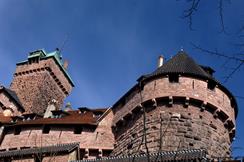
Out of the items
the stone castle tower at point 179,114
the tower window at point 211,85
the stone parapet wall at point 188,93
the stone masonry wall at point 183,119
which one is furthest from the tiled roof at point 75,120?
the tower window at point 211,85

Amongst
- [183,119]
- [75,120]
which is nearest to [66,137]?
[75,120]

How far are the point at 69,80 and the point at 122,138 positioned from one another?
71.0ft

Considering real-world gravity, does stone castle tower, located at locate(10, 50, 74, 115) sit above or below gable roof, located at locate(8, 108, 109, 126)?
above

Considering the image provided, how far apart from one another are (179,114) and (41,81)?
20.7 m

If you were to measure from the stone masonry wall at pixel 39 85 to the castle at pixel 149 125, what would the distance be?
9.75 meters

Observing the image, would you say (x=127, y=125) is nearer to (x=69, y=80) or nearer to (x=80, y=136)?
(x=80, y=136)

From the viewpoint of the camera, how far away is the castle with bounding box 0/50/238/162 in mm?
19547

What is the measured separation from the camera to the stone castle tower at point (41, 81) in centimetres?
3718

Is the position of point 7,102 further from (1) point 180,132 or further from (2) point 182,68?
(1) point 180,132

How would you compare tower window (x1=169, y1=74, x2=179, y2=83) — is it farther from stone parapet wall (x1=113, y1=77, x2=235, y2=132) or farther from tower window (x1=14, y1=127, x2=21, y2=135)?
tower window (x1=14, y1=127, x2=21, y2=135)

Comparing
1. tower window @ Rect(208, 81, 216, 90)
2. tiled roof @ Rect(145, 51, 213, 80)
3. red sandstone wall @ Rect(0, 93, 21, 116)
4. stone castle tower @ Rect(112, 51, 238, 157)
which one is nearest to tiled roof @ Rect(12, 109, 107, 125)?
stone castle tower @ Rect(112, 51, 238, 157)

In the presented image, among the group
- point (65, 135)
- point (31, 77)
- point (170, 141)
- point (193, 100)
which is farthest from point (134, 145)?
point (31, 77)

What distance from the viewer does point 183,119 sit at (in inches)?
794

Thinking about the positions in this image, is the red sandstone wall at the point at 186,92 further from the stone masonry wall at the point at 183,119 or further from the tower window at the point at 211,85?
the tower window at the point at 211,85
